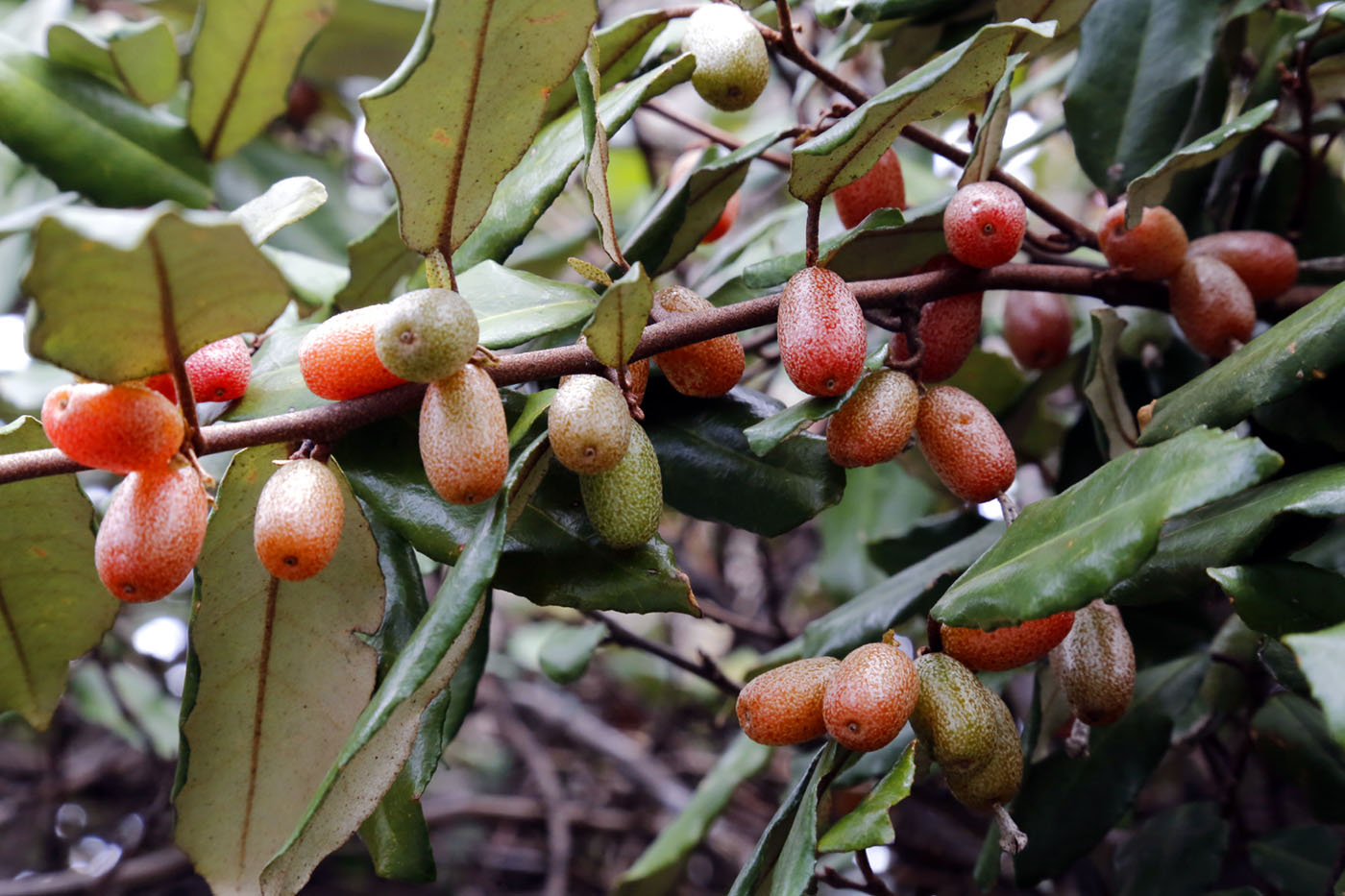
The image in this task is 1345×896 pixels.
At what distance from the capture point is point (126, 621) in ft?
6.91

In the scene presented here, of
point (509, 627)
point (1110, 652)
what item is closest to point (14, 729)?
point (509, 627)

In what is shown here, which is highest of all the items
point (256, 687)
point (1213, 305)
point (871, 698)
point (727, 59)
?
point (727, 59)

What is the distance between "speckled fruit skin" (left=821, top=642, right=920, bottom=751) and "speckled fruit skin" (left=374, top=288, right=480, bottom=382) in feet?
1.02

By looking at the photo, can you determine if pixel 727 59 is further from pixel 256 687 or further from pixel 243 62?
pixel 243 62

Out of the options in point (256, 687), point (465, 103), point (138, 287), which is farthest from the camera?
point (256, 687)

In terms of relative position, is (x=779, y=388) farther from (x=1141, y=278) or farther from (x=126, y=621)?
(x=126, y=621)

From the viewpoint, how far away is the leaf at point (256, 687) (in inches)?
28.5

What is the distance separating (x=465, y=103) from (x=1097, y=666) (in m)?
0.56

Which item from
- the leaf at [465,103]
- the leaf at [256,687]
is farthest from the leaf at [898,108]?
the leaf at [256,687]

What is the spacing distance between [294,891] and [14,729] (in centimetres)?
219

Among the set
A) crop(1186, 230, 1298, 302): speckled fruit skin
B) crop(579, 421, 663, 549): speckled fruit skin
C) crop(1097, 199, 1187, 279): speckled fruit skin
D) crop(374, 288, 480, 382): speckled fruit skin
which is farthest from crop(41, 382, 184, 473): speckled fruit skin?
crop(1186, 230, 1298, 302): speckled fruit skin

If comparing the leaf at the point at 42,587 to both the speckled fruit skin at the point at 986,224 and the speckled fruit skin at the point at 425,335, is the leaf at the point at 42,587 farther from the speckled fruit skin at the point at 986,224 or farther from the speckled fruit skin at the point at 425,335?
the speckled fruit skin at the point at 986,224

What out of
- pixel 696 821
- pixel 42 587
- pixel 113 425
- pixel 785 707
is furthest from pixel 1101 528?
pixel 696 821

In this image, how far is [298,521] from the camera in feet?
2.01
